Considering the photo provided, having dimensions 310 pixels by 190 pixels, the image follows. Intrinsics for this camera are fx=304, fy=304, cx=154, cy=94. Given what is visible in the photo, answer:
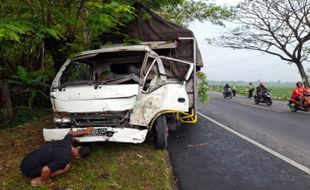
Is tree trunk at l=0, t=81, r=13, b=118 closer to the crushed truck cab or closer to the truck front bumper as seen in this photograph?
the crushed truck cab

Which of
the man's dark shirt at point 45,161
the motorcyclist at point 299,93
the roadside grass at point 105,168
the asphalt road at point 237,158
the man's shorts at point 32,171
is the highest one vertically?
the motorcyclist at point 299,93

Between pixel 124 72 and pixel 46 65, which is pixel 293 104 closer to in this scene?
pixel 124 72

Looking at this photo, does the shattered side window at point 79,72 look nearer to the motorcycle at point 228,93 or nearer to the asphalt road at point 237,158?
the asphalt road at point 237,158

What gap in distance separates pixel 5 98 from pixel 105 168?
5234 millimetres

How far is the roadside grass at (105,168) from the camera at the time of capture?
4.16 m

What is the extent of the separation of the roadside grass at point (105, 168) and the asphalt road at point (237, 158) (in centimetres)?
36

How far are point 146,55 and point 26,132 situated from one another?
3.57 meters

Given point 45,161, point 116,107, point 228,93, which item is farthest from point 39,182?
point 228,93

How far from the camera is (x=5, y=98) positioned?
8562 millimetres

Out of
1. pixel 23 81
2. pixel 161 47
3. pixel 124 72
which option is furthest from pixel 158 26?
pixel 23 81

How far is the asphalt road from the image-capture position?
4.40m

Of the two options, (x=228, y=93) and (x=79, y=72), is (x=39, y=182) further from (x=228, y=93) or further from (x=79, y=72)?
(x=228, y=93)

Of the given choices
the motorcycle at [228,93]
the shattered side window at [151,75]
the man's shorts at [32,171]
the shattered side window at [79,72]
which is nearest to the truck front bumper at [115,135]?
the man's shorts at [32,171]

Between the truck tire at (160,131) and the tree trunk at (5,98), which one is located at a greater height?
the tree trunk at (5,98)
